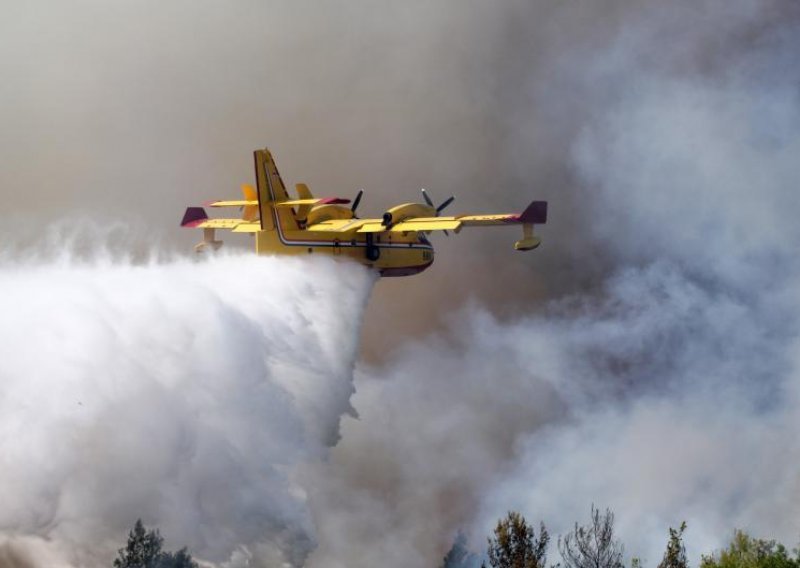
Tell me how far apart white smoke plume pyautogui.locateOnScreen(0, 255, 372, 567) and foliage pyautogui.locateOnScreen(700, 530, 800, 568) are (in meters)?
14.7

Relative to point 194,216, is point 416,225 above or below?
below

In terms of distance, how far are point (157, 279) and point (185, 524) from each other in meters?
9.89

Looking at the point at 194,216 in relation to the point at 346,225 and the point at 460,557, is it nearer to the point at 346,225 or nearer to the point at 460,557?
the point at 346,225

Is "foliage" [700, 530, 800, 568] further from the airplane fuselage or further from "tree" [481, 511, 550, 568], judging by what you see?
the airplane fuselage

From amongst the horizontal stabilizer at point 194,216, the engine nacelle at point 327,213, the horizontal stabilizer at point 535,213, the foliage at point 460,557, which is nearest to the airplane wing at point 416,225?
the engine nacelle at point 327,213

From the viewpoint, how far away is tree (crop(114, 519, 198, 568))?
47438mm

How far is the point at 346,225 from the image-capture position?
61.0 metres

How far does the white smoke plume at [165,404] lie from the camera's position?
4650 cm

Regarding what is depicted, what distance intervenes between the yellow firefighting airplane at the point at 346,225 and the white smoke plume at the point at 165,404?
1.41 m

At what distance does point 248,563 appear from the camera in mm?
51406

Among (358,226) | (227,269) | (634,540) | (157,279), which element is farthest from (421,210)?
(634,540)

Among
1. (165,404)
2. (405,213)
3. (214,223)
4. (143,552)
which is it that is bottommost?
(143,552)

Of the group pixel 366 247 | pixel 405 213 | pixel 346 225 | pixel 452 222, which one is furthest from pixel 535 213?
pixel 346 225

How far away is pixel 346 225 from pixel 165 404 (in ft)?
45.4
